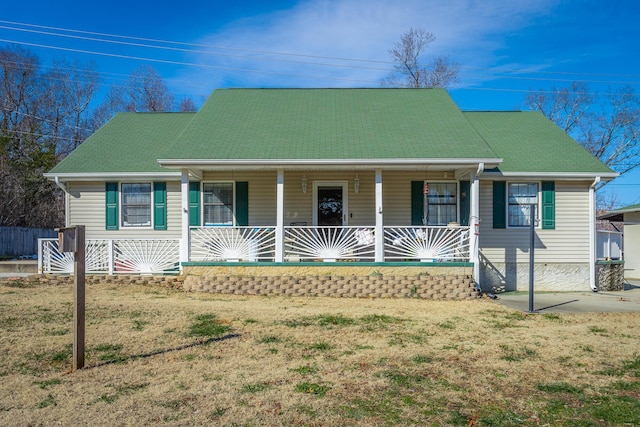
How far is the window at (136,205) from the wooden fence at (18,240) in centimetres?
1273

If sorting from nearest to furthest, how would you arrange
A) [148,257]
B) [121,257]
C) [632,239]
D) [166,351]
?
[166,351] → [148,257] → [121,257] → [632,239]

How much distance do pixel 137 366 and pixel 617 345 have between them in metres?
5.81

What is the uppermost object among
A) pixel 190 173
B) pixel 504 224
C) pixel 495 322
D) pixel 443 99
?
pixel 443 99

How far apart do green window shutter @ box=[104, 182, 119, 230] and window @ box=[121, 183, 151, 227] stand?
8.0 inches

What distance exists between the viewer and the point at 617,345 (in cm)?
647

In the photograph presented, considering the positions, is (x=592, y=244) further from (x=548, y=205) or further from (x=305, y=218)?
(x=305, y=218)

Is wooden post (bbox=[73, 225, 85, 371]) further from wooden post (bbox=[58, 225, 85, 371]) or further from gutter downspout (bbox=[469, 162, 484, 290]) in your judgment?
gutter downspout (bbox=[469, 162, 484, 290])

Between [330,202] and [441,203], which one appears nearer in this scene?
[441,203]

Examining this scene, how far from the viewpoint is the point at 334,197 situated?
1332 cm

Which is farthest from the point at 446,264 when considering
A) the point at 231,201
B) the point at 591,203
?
the point at 231,201

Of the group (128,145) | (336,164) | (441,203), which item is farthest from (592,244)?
(128,145)

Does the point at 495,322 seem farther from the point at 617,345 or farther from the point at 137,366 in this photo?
the point at 137,366

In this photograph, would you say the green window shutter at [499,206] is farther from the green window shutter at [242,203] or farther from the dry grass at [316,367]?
the green window shutter at [242,203]

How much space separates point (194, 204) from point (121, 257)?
86.0 inches
